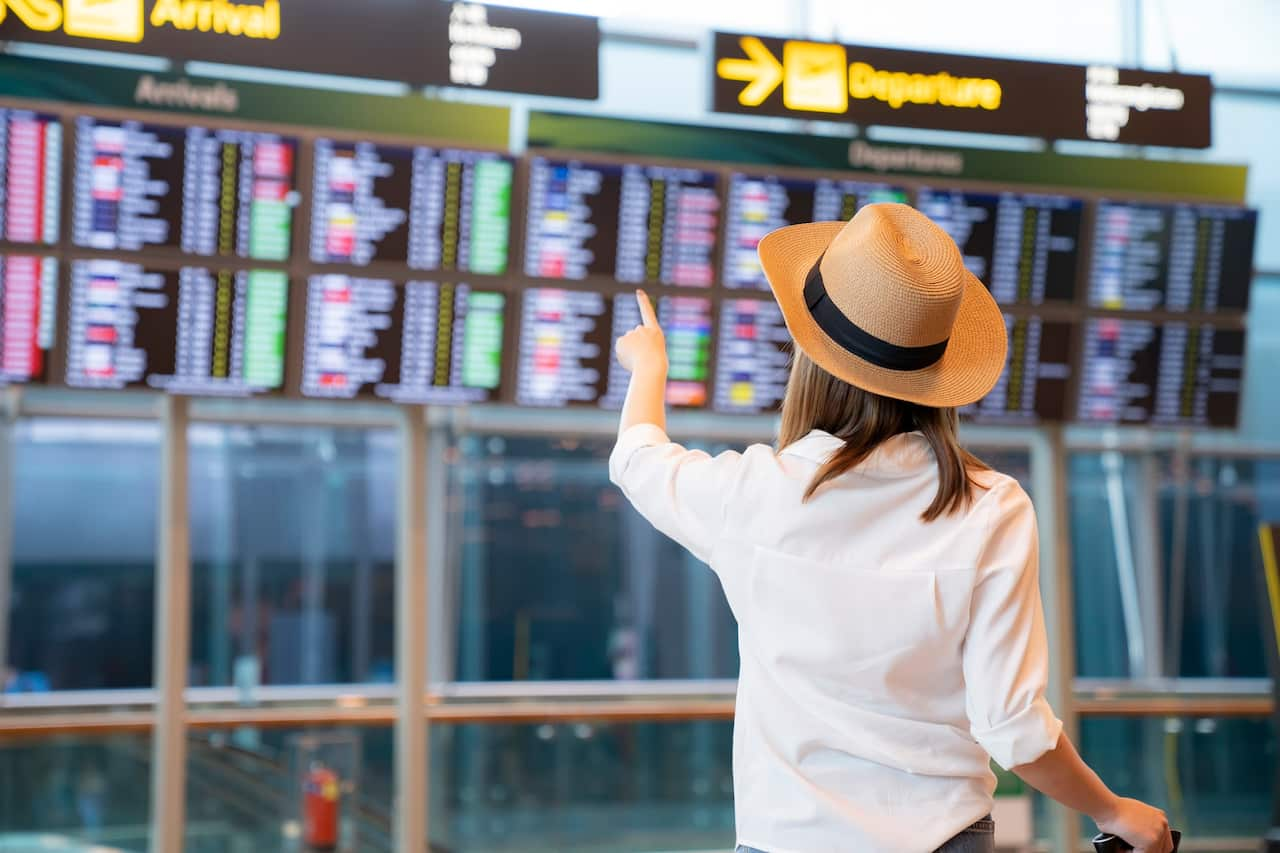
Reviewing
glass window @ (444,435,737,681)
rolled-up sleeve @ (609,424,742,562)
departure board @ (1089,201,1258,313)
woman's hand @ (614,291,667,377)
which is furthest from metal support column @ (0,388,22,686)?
departure board @ (1089,201,1258,313)

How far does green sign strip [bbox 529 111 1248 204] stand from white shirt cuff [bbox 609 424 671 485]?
284 cm

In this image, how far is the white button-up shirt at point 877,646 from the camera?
152 centimetres

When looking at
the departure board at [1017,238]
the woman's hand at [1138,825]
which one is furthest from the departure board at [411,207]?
the woman's hand at [1138,825]

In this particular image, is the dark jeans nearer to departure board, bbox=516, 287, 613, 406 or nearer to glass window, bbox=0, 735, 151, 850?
departure board, bbox=516, 287, 613, 406

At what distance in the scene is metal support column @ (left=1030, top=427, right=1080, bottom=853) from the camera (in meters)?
5.18

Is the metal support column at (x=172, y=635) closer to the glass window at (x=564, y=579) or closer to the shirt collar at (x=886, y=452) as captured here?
the glass window at (x=564, y=579)

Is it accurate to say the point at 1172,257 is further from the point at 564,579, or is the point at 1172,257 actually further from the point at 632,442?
the point at 632,442

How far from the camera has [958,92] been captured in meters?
4.71

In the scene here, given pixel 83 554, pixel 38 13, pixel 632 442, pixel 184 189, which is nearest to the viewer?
pixel 632 442

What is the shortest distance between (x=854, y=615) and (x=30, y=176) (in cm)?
329

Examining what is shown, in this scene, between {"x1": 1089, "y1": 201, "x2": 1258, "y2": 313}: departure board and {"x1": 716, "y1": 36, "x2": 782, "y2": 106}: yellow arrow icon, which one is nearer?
{"x1": 716, "y1": 36, "x2": 782, "y2": 106}: yellow arrow icon

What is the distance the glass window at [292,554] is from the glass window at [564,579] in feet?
1.06

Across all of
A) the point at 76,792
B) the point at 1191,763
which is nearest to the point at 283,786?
the point at 76,792

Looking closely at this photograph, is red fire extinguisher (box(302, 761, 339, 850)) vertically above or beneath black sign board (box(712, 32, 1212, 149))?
beneath
